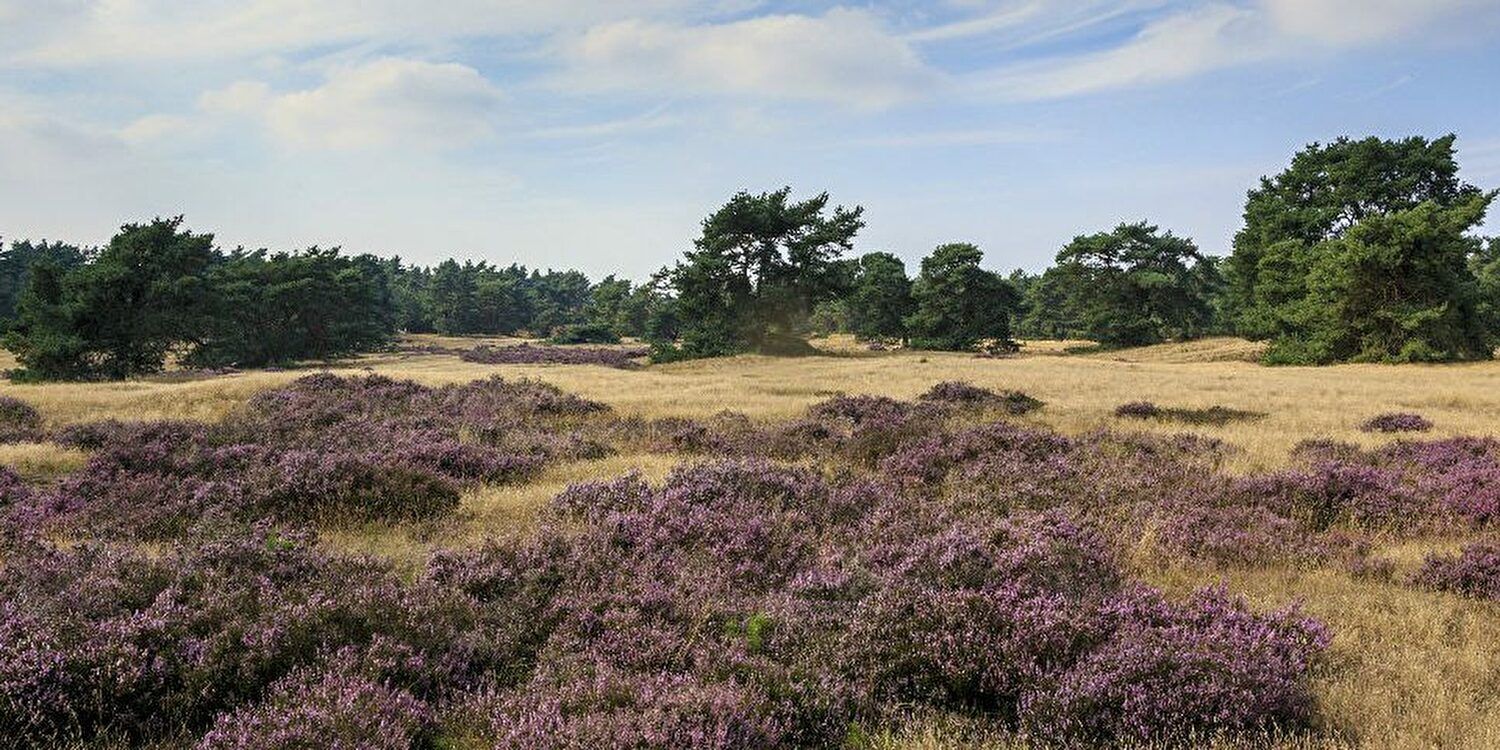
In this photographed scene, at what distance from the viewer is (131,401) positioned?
66.7 ft

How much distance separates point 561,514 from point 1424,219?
4656cm

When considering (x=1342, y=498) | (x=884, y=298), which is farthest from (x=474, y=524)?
(x=884, y=298)

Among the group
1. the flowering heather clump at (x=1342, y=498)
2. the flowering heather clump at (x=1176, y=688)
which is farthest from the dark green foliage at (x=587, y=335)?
the flowering heather clump at (x=1176, y=688)

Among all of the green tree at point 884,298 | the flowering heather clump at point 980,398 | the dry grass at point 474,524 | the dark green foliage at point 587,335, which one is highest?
the green tree at point 884,298

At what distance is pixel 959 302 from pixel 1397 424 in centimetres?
5274

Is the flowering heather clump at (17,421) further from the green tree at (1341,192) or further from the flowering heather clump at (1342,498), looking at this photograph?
the green tree at (1341,192)

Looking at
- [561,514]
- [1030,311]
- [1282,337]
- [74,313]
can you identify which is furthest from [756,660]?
[1030,311]

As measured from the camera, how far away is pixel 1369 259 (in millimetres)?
40875

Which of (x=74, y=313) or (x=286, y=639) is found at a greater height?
(x=74, y=313)

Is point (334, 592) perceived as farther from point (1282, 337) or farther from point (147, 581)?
point (1282, 337)

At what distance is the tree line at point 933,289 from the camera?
3925 cm

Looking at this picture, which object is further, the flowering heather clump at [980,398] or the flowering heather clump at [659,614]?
the flowering heather clump at [980,398]

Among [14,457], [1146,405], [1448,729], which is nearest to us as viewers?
[1448,729]

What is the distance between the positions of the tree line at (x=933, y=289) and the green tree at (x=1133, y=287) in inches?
6.9
